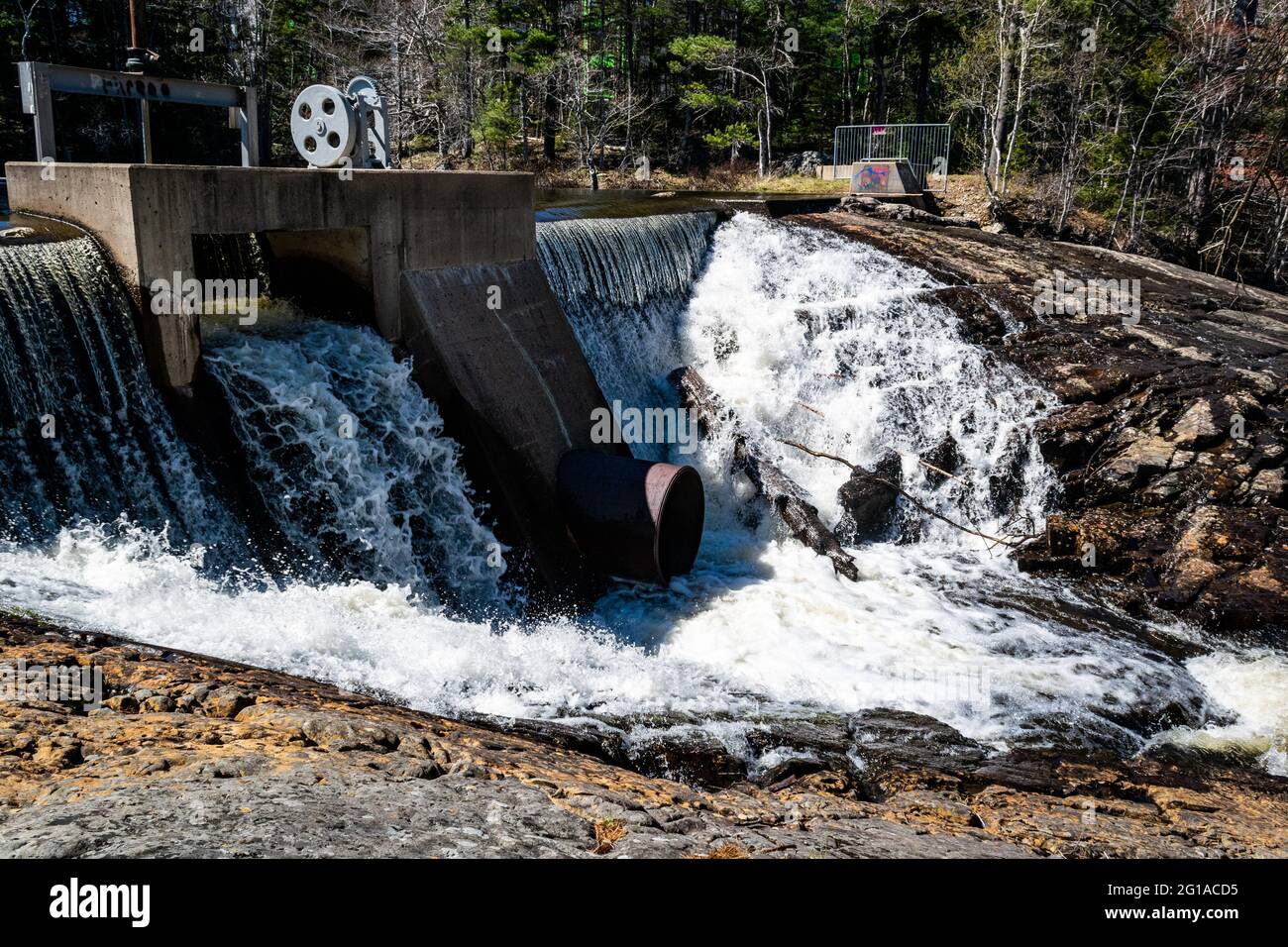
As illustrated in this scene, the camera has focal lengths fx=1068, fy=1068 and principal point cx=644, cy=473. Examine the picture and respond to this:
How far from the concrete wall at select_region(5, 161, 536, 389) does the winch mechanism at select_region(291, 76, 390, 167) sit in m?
0.53

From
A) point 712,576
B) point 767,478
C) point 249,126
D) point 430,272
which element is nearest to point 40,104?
point 249,126

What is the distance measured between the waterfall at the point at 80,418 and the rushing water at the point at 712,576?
0.94 feet

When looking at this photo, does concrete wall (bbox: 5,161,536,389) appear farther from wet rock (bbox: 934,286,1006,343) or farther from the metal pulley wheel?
wet rock (bbox: 934,286,1006,343)

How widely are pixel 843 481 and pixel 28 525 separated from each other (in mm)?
8873

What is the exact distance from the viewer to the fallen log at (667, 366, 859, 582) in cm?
1141

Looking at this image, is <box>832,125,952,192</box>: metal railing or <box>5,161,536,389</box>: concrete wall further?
<box>832,125,952,192</box>: metal railing

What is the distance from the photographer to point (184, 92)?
10.1m

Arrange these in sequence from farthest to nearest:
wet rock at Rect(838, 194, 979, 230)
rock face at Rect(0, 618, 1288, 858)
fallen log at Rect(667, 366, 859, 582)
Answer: wet rock at Rect(838, 194, 979, 230) < fallen log at Rect(667, 366, 859, 582) < rock face at Rect(0, 618, 1288, 858)

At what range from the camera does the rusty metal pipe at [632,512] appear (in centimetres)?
1029

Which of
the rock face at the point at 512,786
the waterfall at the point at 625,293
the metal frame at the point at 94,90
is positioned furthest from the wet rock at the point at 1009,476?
the metal frame at the point at 94,90

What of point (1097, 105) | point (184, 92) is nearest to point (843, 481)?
point (184, 92)

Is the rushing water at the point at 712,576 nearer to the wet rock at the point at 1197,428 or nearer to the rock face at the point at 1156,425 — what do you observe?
the rock face at the point at 1156,425

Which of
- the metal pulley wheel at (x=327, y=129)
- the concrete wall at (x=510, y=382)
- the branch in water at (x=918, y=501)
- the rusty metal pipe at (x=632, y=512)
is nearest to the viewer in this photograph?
the metal pulley wheel at (x=327, y=129)

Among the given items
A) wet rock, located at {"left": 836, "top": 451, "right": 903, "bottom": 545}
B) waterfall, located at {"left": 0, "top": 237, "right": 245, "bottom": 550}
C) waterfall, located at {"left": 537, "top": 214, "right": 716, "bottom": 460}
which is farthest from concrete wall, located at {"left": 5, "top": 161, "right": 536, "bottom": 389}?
wet rock, located at {"left": 836, "top": 451, "right": 903, "bottom": 545}
